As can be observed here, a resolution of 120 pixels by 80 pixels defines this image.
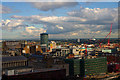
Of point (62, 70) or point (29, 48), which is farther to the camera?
point (29, 48)

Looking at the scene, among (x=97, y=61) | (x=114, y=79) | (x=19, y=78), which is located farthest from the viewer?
(x=97, y=61)

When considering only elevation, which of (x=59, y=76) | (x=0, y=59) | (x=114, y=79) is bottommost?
(x=114, y=79)

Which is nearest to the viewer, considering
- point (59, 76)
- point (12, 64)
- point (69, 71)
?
point (59, 76)

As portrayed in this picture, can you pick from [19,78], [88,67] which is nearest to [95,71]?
[88,67]

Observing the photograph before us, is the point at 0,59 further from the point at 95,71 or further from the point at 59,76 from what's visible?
the point at 95,71

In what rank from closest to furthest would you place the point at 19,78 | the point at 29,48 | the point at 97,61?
the point at 19,78 → the point at 97,61 → the point at 29,48

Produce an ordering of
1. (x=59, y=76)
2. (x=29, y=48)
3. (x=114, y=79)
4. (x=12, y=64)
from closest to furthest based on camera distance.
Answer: (x=59, y=76), (x=12, y=64), (x=114, y=79), (x=29, y=48)

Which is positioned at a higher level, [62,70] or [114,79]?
[62,70]

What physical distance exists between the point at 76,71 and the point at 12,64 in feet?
50.2

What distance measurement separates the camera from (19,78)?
21500 millimetres

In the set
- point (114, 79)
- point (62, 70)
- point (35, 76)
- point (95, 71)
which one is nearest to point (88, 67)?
point (95, 71)

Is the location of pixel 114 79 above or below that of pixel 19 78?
below

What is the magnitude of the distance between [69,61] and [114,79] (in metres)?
10.3

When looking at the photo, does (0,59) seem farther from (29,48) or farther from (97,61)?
(29,48)
